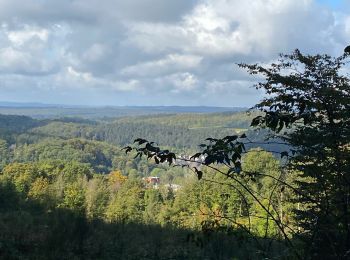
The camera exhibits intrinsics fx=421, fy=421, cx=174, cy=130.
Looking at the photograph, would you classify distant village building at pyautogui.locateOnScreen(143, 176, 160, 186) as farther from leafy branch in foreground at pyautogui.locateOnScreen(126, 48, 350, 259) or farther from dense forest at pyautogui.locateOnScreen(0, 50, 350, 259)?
leafy branch in foreground at pyautogui.locateOnScreen(126, 48, 350, 259)

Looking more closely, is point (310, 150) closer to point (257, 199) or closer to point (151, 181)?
point (257, 199)

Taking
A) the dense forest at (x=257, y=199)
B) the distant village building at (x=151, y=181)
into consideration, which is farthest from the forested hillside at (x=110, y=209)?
the distant village building at (x=151, y=181)

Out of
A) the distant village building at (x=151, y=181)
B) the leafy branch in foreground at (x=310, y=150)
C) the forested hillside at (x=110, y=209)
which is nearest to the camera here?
the leafy branch in foreground at (x=310, y=150)

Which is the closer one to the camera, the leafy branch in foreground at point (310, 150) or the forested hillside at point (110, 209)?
the leafy branch in foreground at point (310, 150)

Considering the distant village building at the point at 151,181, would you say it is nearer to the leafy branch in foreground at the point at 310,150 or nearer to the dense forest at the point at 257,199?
the dense forest at the point at 257,199

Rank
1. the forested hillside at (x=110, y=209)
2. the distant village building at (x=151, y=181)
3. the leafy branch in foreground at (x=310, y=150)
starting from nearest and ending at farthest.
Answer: the leafy branch in foreground at (x=310, y=150), the forested hillside at (x=110, y=209), the distant village building at (x=151, y=181)

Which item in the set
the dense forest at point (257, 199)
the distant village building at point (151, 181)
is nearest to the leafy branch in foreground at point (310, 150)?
the dense forest at point (257, 199)

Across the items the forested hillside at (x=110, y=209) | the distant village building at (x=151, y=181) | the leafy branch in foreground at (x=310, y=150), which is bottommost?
the distant village building at (x=151, y=181)

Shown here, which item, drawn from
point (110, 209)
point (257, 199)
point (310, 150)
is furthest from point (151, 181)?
point (257, 199)

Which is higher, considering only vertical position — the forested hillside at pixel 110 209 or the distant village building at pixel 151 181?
the forested hillside at pixel 110 209

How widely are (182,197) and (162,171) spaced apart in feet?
260

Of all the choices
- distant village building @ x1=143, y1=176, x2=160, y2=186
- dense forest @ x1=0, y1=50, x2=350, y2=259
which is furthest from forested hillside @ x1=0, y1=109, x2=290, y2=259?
distant village building @ x1=143, y1=176, x2=160, y2=186

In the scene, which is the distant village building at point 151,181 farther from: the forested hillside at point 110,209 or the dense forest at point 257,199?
the dense forest at point 257,199

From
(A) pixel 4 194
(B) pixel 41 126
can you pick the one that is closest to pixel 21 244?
(A) pixel 4 194
